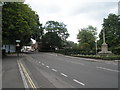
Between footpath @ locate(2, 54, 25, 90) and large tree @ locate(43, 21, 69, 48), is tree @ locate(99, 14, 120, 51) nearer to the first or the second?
large tree @ locate(43, 21, 69, 48)

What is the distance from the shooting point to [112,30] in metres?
58.3

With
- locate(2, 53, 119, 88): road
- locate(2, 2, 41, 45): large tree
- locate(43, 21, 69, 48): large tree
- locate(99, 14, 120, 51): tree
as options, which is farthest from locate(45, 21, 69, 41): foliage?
locate(2, 53, 119, 88): road

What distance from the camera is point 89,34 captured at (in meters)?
74.2

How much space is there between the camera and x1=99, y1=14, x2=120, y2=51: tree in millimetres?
55375

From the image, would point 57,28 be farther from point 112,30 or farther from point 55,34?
point 112,30

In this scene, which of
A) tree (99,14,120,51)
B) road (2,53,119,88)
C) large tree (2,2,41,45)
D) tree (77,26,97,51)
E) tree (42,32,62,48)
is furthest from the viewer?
tree (77,26,97,51)

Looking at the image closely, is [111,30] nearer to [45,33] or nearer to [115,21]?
[115,21]

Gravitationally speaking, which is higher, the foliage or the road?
the foliage

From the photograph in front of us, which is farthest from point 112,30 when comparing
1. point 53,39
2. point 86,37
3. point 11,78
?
point 11,78

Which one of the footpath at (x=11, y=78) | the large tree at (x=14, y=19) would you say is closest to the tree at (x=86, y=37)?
the large tree at (x=14, y=19)

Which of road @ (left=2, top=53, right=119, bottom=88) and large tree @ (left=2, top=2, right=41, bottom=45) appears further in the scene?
large tree @ (left=2, top=2, right=41, bottom=45)

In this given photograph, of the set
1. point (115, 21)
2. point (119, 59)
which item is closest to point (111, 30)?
point (115, 21)

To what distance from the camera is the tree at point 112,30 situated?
5538cm

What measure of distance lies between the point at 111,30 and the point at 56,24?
84.8ft
